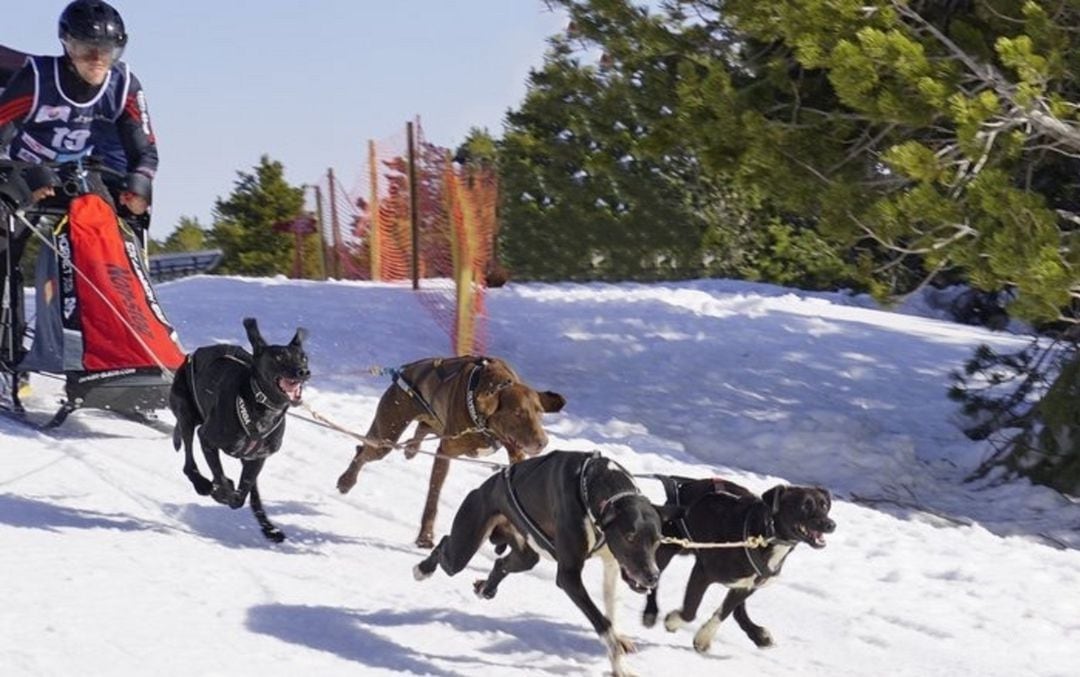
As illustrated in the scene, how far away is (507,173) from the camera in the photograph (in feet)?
110

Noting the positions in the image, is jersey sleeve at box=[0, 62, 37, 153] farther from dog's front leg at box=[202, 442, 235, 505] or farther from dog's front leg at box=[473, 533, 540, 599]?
dog's front leg at box=[473, 533, 540, 599]

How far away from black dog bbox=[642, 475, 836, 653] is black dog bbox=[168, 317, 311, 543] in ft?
6.36

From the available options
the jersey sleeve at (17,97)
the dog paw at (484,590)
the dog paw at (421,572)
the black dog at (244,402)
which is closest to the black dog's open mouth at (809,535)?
the dog paw at (484,590)

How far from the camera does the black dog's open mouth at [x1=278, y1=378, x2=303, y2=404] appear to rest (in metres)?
7.16

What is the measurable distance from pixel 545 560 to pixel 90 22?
13.2ft

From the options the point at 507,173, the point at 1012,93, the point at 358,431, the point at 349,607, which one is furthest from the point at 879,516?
the point at 507,173

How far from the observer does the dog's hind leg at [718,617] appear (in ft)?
21.1

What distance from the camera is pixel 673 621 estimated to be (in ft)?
21.9

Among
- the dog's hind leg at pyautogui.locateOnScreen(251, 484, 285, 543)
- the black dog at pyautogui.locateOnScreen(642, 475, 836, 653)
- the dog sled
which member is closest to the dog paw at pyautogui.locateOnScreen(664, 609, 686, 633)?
the black dog at pyautogui.locateOnScreen(642, 475, 836, 653)

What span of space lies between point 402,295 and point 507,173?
17206mm

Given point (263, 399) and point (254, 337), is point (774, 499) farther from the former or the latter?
point (254, 337)

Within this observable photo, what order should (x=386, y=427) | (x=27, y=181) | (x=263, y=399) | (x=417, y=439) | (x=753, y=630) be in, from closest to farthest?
(x=753, y=630), (x=263, y=399), (x=386, y=427), (x=417, y=439), (x=27, y=181)

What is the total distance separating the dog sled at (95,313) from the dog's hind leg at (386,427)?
3.87 feet

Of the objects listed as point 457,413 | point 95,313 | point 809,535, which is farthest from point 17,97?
point 809,535
